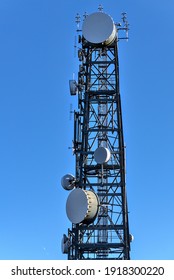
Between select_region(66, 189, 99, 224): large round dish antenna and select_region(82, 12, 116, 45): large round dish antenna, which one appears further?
select_region(82, 12, 116, 45): large round dish antenna

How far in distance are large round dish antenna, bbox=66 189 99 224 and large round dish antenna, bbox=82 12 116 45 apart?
12.8 m

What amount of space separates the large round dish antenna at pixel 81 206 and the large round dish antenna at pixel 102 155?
3118 mm

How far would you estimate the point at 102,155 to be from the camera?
40969 mm

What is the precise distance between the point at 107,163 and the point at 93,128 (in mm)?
3436

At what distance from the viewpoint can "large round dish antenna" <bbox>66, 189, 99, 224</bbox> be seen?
3781cm

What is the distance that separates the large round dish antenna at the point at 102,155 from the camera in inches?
1607

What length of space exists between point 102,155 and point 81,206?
4.84 metres

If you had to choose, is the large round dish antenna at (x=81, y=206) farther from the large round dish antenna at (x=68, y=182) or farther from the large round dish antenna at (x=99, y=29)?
→ the large round dish antenna at (x=99, y=29)

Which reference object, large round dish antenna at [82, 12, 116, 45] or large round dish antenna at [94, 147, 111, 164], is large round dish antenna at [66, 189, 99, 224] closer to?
large round dish antenna at [94, 147, 111, 164]

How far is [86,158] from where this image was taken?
43000 millimetres
